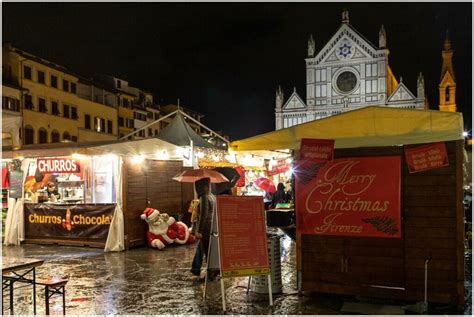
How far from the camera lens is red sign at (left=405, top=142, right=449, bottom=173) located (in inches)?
225

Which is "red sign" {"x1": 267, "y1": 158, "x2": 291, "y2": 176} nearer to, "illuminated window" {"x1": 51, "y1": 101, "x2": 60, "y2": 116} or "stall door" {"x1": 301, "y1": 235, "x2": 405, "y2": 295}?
"stall door" {"x1": 301, "y1": 235, "x2": 405, "y2": 295}

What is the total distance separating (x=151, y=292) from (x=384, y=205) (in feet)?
12.7

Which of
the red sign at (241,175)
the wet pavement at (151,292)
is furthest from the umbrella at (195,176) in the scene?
the red sign at (241,175)

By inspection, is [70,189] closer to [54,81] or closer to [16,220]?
[16,220]

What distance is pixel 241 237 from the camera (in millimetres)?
6180

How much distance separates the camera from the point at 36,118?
35250 millimetres

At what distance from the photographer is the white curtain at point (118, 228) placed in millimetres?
11188

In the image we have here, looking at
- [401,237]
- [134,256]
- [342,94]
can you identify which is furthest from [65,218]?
[342,94]

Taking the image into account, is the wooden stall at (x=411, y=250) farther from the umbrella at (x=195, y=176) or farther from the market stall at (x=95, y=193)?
the market stall at (x=95, y=193)

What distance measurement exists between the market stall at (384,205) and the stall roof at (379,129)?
12mm

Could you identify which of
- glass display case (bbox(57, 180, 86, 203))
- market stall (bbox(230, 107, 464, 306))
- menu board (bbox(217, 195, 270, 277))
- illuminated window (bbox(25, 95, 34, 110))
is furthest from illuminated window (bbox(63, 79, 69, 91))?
menu board (bbox(217, 195, 270, 277))

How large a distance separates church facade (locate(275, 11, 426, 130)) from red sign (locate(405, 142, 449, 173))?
50.2m

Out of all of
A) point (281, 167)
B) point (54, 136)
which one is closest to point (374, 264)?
point (281, 167)

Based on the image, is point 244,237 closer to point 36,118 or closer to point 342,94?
A: point 36,118
